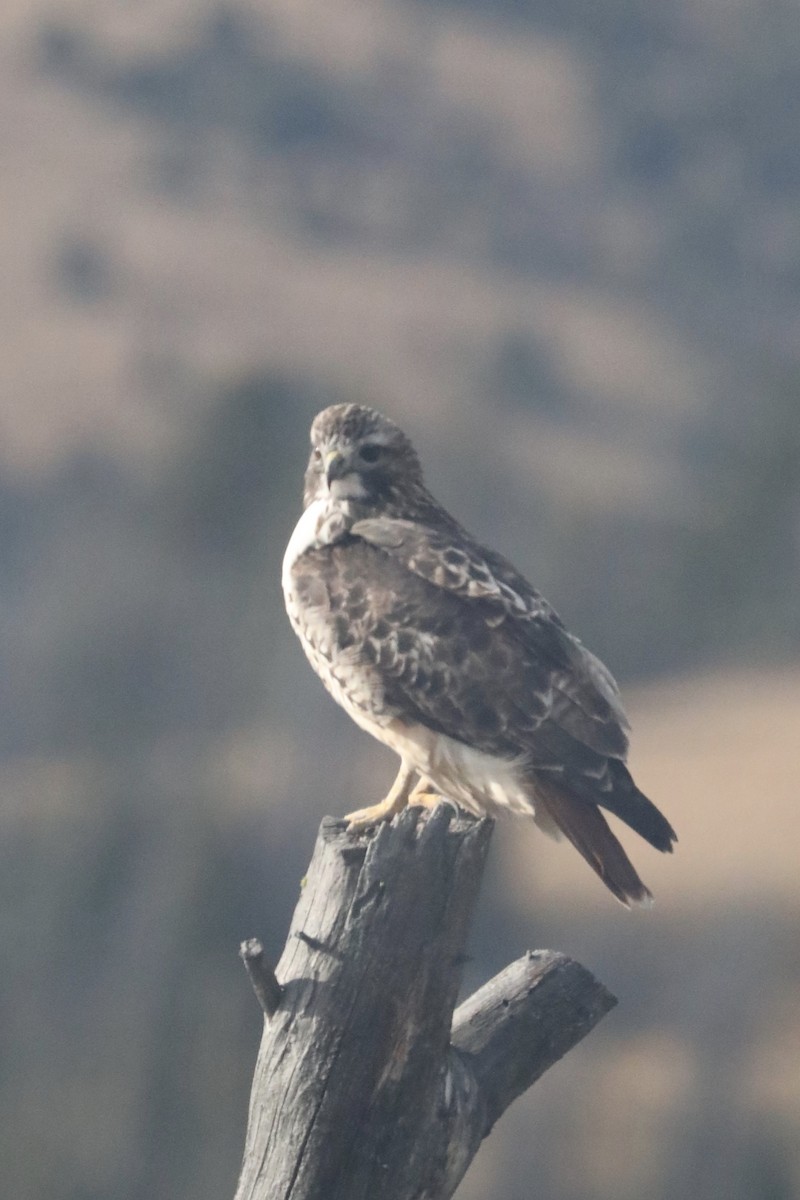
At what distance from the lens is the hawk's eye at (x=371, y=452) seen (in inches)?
154

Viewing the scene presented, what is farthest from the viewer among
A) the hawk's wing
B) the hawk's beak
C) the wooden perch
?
the hawk's beak

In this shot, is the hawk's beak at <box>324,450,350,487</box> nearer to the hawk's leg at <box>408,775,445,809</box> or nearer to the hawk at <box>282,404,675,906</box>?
the hawk at <box>282,404,675,906</box>

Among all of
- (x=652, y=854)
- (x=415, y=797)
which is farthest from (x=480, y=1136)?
(x=652, y=854)

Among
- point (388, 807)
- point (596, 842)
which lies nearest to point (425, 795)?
point (388, 807)

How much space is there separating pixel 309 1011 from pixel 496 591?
127 cm

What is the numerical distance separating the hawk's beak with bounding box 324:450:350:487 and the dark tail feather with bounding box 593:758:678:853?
113cm

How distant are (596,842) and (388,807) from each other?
0.60 m

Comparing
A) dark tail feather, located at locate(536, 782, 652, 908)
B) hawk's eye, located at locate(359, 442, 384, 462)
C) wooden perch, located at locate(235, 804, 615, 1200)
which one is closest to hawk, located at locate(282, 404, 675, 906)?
dark tail feather, located at locate(536, 782, 652, 908)

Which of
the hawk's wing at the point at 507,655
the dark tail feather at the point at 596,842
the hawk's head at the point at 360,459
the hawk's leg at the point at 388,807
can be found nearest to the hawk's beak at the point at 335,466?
the hawk's head at the point at 360,459

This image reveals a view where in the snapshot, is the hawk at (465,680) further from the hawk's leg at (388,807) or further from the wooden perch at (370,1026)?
the wooden perch at (370,1026)

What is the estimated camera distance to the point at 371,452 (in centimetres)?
394

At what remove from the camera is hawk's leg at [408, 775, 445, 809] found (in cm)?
368

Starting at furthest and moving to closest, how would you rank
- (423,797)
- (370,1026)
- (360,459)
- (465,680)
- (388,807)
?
(360,459), (423,797), (388,807), (465,680), (370,1026)

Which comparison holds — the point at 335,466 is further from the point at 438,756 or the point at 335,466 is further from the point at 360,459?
the point at 438,756
